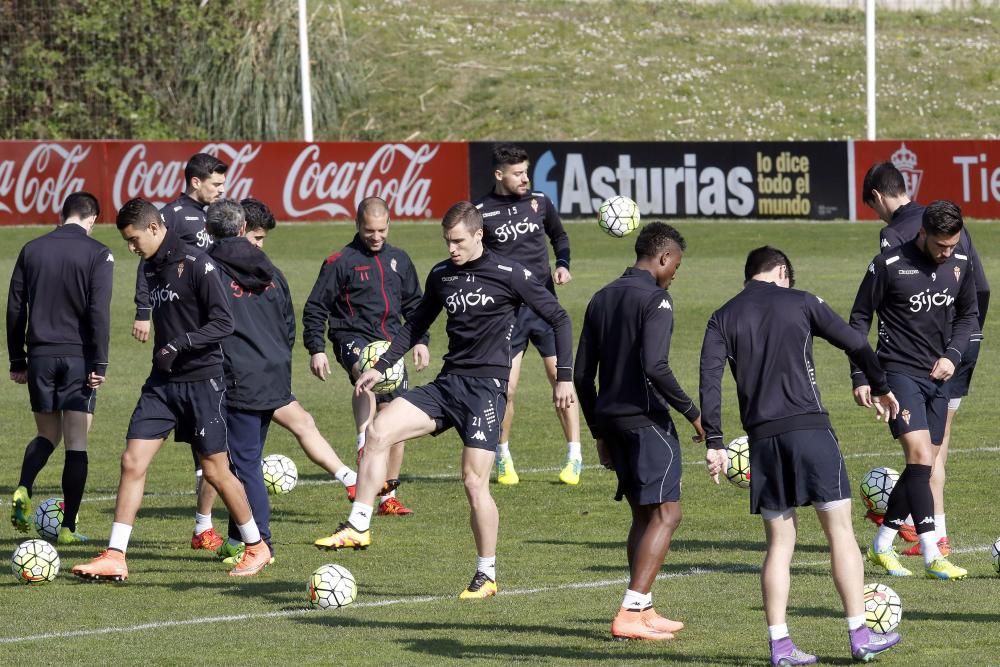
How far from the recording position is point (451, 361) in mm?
9984

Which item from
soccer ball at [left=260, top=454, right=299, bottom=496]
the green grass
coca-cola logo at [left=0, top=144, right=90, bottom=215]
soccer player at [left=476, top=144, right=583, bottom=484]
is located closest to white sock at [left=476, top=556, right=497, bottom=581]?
soccer ball at [left=260, top=454, right=299, bottom=496]

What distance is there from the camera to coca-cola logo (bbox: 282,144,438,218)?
37.3 metres

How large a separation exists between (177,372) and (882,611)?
179 inches

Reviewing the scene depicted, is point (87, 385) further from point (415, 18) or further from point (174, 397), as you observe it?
point (415, 18)

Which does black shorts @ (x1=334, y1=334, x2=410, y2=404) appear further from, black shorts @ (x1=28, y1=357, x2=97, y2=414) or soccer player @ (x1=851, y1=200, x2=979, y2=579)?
soccer player @ (x1=851, y1=200, x2=979, y2=579)

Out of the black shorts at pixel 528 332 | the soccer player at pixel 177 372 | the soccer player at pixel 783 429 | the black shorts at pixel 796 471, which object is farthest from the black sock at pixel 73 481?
the black shorts at pixel 796 471

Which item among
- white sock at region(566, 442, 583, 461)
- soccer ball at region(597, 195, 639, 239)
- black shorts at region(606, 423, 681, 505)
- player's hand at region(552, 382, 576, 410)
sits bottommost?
white sock at region(566, 442, 583, 461)

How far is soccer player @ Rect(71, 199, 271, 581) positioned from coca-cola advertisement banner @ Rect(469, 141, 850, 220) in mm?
25672

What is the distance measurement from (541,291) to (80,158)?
28.5 metres

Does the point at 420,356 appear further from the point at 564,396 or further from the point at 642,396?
the point at 642,396

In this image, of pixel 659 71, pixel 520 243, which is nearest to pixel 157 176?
pixel 520 243

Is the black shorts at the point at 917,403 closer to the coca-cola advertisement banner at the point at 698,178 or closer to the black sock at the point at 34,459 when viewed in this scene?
the black sock at the point at 34,459

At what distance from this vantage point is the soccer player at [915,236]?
10.4 metres

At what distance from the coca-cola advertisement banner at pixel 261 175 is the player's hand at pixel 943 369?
27.5 meters
